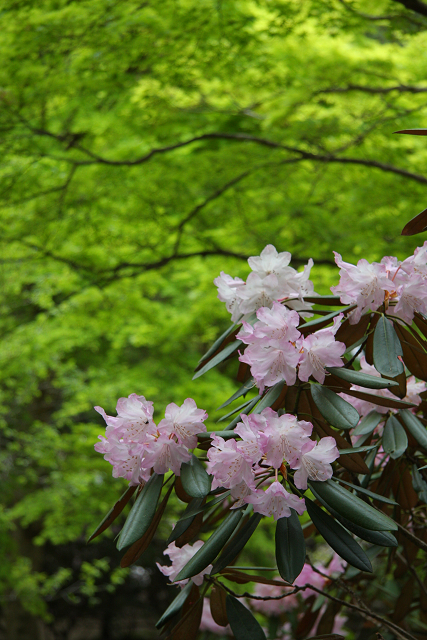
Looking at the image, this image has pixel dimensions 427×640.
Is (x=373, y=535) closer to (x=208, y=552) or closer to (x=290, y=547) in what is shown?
(x=290, y=547)

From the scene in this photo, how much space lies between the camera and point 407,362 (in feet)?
3.37

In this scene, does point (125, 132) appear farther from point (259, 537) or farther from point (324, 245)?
point (259, 537)

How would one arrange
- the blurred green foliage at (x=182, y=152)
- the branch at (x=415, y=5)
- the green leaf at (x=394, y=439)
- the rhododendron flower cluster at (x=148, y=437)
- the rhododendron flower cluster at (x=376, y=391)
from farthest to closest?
the blurred green foliage at (x=182, y=152) → the branch at (x=415, y=5) → the rhododendron flower cluster at (x=376, y=391) → the green leaf at (x=394, y=439) → the rhododendron flower cluster at (x=148, y=437)

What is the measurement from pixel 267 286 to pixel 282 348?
8.2 inches

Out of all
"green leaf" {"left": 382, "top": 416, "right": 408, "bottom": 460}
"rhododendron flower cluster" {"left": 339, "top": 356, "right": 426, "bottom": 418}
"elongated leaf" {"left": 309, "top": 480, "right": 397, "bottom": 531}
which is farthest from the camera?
"rhododendron flower cluster" {"left": 339, "top": 356, "right": 426, "bottom": 418}

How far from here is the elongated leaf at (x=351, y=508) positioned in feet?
2.55

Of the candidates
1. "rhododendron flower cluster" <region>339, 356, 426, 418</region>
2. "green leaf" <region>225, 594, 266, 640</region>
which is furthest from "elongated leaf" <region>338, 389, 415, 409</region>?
"green leaf" <region>225, 594, 266, 640</region>

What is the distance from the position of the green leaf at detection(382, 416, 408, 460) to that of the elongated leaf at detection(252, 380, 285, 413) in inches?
9.7

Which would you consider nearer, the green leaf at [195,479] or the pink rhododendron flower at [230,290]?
the green leaf at [195,479]

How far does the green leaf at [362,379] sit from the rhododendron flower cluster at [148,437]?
0.75ft

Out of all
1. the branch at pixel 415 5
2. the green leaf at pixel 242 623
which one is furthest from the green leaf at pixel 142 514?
the branch at pixel 415 5

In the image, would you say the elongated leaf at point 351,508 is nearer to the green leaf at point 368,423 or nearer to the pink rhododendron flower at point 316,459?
the pink rhododendron flower at point 316,459

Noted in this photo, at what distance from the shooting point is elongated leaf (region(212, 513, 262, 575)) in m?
0.92

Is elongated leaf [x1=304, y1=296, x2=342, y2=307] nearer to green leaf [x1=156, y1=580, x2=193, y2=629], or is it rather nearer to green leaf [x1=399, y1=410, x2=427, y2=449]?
green leaf [x1=399, y1=410, x2=427, y2=449]
